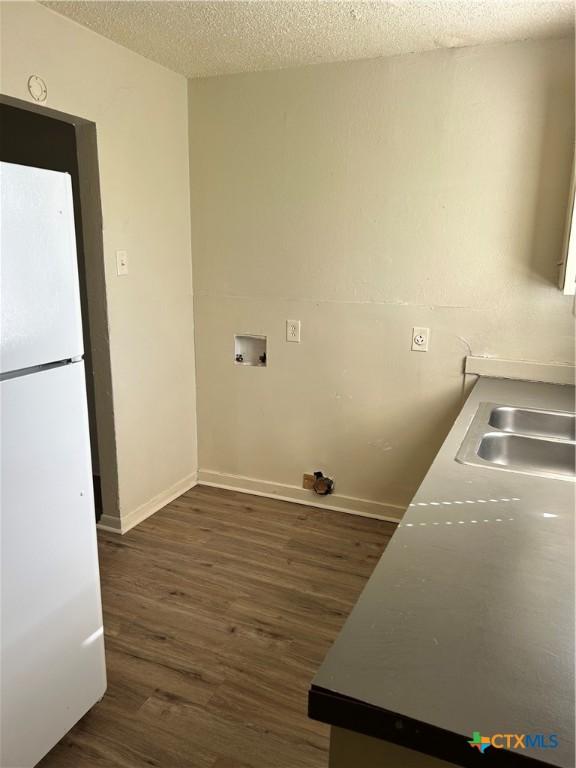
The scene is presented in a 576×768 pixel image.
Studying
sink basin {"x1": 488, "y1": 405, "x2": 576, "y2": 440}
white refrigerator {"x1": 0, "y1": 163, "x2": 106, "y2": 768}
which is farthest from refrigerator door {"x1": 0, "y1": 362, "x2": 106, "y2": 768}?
sink basin {"x1": 488, "y1": 405, "x2": 576, "y2": 440}

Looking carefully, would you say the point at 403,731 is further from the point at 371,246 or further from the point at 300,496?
the point at 300,496

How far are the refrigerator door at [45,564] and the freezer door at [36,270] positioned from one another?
0.08 meters

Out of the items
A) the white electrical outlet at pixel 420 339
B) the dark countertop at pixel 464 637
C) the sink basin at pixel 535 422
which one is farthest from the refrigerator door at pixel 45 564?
the white electrical outlet at pixel 420 339

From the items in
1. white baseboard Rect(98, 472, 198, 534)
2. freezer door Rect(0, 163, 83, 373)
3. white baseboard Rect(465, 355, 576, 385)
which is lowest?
white baseboard Rect(98, 472, 198, 534)

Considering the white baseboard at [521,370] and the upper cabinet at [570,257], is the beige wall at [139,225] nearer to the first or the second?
the white baseboard at [521,370]

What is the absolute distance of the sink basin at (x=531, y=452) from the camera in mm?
1959

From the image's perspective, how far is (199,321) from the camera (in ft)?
10.9

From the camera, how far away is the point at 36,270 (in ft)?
4.44

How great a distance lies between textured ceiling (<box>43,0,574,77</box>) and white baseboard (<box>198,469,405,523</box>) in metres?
2.30

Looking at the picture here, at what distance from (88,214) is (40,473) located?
1.59 meters

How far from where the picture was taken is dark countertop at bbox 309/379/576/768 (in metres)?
0.74

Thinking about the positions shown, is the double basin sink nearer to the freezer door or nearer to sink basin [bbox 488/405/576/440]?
sink basin [bbox 488/405/576/440]

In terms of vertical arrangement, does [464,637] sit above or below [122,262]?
below

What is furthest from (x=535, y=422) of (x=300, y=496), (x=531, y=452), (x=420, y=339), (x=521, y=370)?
(x=300, y=496)
